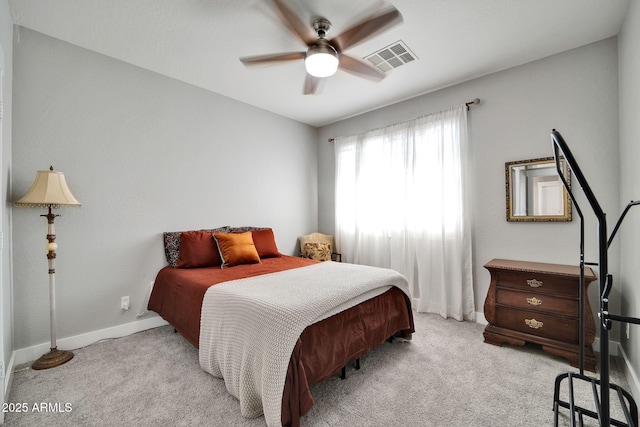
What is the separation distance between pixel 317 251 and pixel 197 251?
1.74 meters

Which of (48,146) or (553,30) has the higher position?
(553,30)

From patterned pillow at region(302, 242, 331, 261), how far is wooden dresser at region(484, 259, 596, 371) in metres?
2.16

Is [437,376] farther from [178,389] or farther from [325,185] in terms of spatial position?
[325,185]

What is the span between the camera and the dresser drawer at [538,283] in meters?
2.31

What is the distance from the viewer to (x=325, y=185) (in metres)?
4.82

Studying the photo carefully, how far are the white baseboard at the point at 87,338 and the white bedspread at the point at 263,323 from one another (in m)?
1.29

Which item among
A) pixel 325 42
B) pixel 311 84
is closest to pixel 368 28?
pixel 325 42

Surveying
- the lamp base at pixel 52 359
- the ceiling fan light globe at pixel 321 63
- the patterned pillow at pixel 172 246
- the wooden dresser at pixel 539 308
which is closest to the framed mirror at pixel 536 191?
the wooden dresser at pixel 539 308

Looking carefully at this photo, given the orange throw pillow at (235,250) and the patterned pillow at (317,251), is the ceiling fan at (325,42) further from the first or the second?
the patterned pillow at (317,251)

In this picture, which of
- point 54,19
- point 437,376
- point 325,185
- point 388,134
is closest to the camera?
point 437,376

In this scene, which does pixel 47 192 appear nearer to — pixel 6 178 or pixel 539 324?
pixel 6 178

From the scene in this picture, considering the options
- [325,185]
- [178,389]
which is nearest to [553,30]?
[325,185]

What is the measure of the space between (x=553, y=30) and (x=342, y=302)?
9.17 ft

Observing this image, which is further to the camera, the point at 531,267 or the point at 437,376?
the point at 531,267
